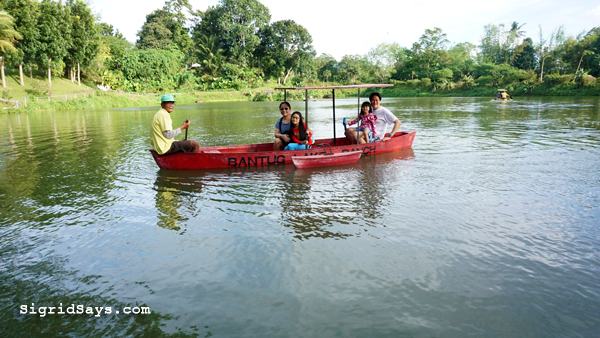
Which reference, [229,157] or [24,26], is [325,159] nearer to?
[229,157]

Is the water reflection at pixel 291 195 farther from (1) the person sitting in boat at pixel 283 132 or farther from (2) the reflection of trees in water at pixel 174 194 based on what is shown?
(1) the person sitting in boat at pixel 283 132

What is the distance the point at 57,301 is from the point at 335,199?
483 centimetres

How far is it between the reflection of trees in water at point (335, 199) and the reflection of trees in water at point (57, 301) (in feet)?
8.35

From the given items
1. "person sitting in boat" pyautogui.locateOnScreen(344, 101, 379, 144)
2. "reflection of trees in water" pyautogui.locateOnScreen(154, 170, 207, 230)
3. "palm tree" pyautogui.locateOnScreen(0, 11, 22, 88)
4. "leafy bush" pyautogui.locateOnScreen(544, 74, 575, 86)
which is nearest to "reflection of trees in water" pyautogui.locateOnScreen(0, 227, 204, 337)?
"reflection of trees in water" pyautogui.locateOnScreen(154, 170, 207, 230)

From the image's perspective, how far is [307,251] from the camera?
199 inches

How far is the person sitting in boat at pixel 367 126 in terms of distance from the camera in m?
11.2

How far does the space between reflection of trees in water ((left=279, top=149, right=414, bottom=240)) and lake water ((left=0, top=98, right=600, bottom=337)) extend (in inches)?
1.9

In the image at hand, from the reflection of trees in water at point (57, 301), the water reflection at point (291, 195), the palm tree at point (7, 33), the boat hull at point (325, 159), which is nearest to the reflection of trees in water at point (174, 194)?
the water reflection at point (291, 195)

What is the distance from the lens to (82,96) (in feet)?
Answer: 126

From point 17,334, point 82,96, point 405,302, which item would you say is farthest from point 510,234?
point 82,96

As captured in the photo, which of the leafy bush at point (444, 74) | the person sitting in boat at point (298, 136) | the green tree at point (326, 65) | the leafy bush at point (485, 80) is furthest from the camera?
the green tree at point (326, 65)

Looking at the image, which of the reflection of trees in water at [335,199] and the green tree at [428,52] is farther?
the green tree at [428,52]

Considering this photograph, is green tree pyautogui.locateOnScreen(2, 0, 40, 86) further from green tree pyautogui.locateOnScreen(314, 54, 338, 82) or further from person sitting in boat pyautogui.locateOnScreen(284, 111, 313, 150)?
green tree pyautogui.locateOnScreen(314, 54, 338, 82)

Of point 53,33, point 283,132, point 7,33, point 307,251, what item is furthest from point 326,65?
point 307,251
